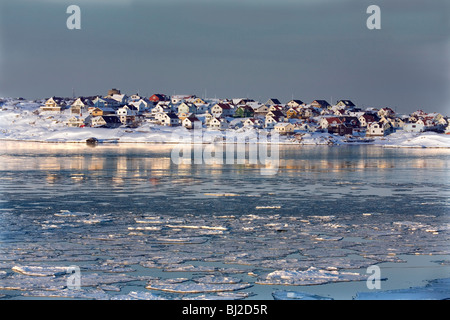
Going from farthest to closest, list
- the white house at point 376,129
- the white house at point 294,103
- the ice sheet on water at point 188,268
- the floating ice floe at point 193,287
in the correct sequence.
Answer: the white house at point 294,103 → the white house at point 376,129 → the ice sheet on water at point 188,268 → the floating ice floe at point 193,287

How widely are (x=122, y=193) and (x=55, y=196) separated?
2.39m

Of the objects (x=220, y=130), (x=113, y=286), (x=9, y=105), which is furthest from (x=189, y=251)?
(x=9, y=105)

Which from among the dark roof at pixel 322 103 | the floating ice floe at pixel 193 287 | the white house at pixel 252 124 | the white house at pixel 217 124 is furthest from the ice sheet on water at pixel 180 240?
the dark roof at pixel 322 103

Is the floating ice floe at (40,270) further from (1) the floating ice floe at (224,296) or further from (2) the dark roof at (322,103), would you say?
(2) the dark roof at (322,103)

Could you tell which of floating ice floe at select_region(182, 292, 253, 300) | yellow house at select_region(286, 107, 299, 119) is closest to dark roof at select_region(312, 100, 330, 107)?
yellow house at select_region(286, 107, 299, 119)

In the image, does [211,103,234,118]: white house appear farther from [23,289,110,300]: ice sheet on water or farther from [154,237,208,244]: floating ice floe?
[23,289,110,300]: ice sheet on water

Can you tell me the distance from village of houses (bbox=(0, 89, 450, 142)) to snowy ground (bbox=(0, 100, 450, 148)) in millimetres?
3772

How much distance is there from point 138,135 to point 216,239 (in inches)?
4093

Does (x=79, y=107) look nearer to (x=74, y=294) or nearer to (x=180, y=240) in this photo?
(x=180, y=240)

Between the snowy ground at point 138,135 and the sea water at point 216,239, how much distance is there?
3050 inches

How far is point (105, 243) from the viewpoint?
1344cm

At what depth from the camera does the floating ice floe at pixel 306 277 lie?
34.0 ft

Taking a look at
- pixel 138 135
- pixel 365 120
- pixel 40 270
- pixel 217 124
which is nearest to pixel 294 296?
pixel 40 270

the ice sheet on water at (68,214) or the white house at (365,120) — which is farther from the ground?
the white house at (365,120)
